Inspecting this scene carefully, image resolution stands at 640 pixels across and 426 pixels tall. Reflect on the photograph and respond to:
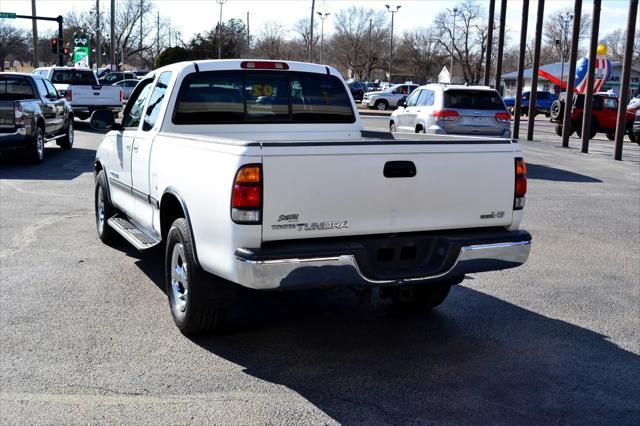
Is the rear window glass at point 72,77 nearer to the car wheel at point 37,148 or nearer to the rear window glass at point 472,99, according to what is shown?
the car wheel at point 37,148

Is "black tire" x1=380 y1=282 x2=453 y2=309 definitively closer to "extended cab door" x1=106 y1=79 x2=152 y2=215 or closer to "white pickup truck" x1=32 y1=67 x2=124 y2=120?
"extended cab door" x1=106 y1=79 x2=152 y2=215

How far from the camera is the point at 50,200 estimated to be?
11.1m

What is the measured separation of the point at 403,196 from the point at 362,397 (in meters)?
1.28

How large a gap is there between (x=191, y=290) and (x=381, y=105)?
43.9 metres

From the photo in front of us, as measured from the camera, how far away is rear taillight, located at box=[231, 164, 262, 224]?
429cm

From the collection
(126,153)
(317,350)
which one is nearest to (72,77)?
(126,153)

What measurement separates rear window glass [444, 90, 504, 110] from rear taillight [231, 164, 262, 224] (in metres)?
12.5

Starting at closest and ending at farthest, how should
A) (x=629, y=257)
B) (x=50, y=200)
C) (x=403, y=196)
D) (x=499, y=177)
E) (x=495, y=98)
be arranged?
(x=403, y=196), (x=499, y=177), (x=629, y=257), (x=50, y=200), (x=495, y=98)

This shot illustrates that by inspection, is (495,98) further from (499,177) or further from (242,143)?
(242,143)

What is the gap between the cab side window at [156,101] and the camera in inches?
248

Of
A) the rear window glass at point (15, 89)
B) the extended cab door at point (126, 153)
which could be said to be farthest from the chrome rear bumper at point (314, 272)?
the rear window glass at point (15, 89)

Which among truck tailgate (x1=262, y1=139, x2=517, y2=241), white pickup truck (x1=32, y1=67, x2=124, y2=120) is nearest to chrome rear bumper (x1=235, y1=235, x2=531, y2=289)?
truck tailgate (x1=262, y1=139, x2=517, y2=241)

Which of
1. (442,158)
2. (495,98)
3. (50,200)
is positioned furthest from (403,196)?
(495,98)

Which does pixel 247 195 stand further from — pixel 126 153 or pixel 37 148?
pixel 37 148
